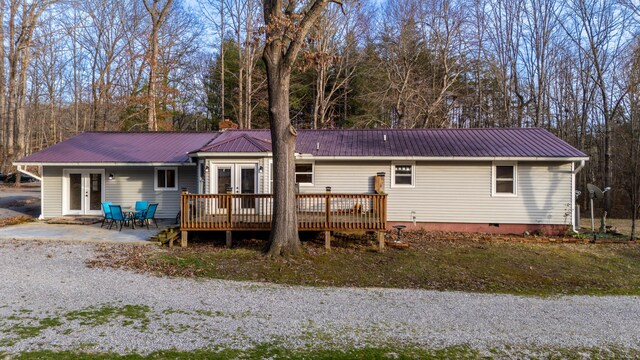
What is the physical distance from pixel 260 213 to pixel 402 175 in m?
5.57

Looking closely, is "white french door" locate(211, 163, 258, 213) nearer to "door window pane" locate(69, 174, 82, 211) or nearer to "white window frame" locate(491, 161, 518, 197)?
"door window pane" locate(69, 174, 82, 211)

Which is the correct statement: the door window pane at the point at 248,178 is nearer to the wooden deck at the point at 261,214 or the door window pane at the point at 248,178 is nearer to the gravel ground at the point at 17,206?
the wooden deck at the point at 261,214

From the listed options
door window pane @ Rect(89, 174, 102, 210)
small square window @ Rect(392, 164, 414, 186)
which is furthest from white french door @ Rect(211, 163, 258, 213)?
door window pane @ Rect(89, 174, 102, 210)

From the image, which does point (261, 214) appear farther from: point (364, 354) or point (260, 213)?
point (364, 354)

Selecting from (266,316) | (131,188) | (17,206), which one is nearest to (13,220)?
(131,188)

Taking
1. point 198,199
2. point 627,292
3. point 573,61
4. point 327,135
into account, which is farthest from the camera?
point 573,61

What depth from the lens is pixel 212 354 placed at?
4.16m

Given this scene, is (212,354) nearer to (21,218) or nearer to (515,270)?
(515,270)

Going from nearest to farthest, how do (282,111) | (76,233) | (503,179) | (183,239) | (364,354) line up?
(364,354)
(282,111)
(183,239)
(76,233)
(503,179)

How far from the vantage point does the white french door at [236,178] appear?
12250 mm

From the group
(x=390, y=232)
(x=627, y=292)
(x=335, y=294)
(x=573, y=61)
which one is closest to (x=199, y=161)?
(x=390, y=232)

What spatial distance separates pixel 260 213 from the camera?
35.9 feet

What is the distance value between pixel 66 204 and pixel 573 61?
30413mm

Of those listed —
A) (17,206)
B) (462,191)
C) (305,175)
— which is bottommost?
(17,206)
